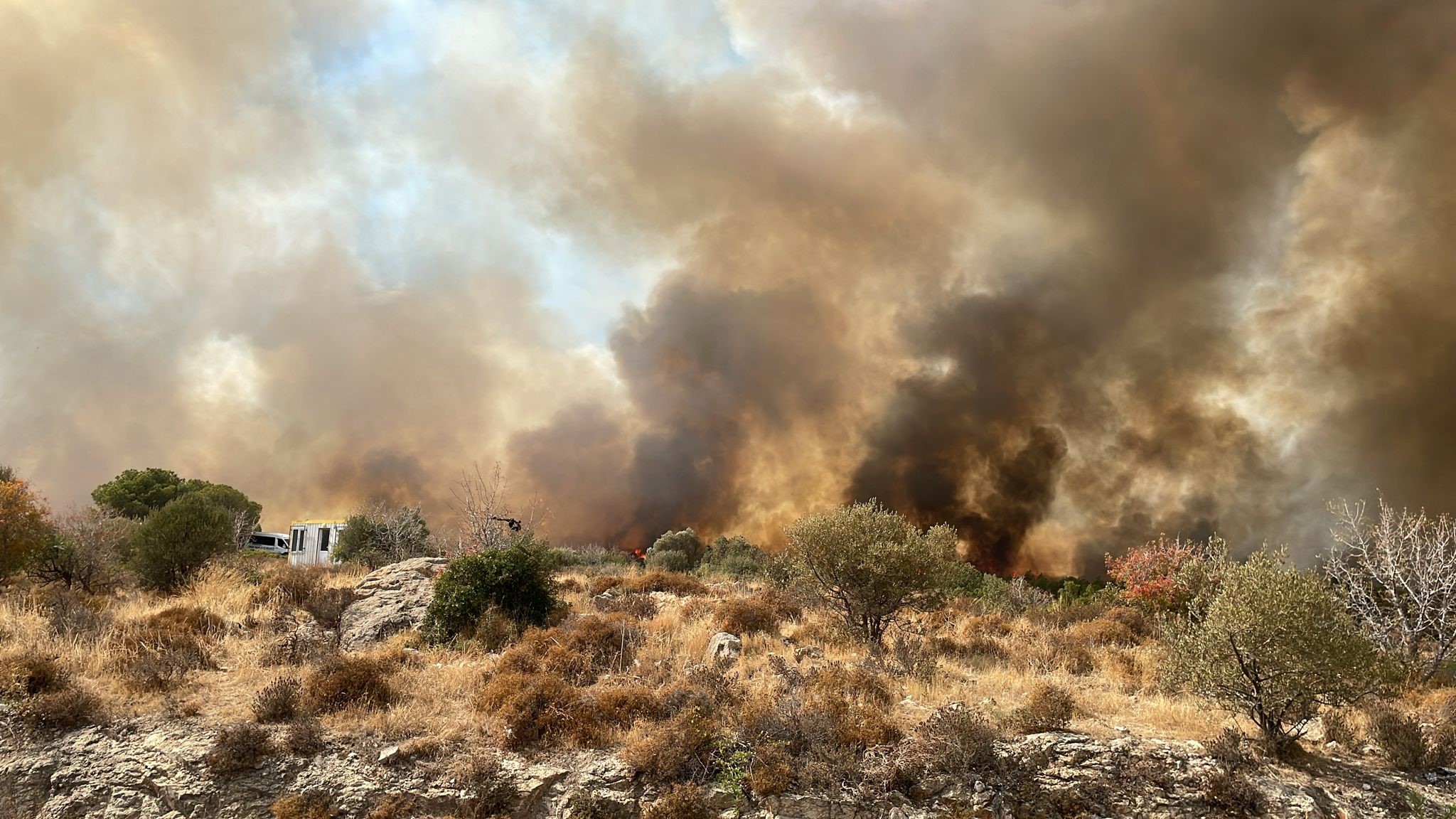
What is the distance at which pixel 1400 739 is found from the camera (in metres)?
10.5

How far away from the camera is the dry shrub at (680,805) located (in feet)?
32.6

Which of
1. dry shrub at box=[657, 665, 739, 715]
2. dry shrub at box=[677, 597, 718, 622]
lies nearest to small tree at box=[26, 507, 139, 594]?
dry shrub at box=[677, 597, 718, 622]

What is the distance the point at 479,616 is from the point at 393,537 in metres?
24.1

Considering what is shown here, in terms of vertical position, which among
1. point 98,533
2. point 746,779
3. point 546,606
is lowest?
point 746,779

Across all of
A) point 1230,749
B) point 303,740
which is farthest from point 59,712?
point 1230,749

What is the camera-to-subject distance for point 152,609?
16703mm

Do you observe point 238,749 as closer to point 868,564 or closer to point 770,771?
point 770,771

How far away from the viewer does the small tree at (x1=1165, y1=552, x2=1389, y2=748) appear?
10.4 m

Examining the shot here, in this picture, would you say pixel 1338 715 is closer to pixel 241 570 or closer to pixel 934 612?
pixel 934 612

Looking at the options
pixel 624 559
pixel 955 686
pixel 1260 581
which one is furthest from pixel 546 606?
pixel 624 559

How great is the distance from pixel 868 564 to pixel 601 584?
11250 millimetres

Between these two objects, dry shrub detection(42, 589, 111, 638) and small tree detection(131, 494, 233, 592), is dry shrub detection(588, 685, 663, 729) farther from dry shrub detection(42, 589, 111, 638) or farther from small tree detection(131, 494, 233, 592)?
small tree detection(131, 494, 233, 592)

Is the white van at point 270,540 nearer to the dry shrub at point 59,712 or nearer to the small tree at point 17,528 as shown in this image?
the small tree at point 17,528

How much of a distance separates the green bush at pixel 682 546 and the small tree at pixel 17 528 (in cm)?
2990
